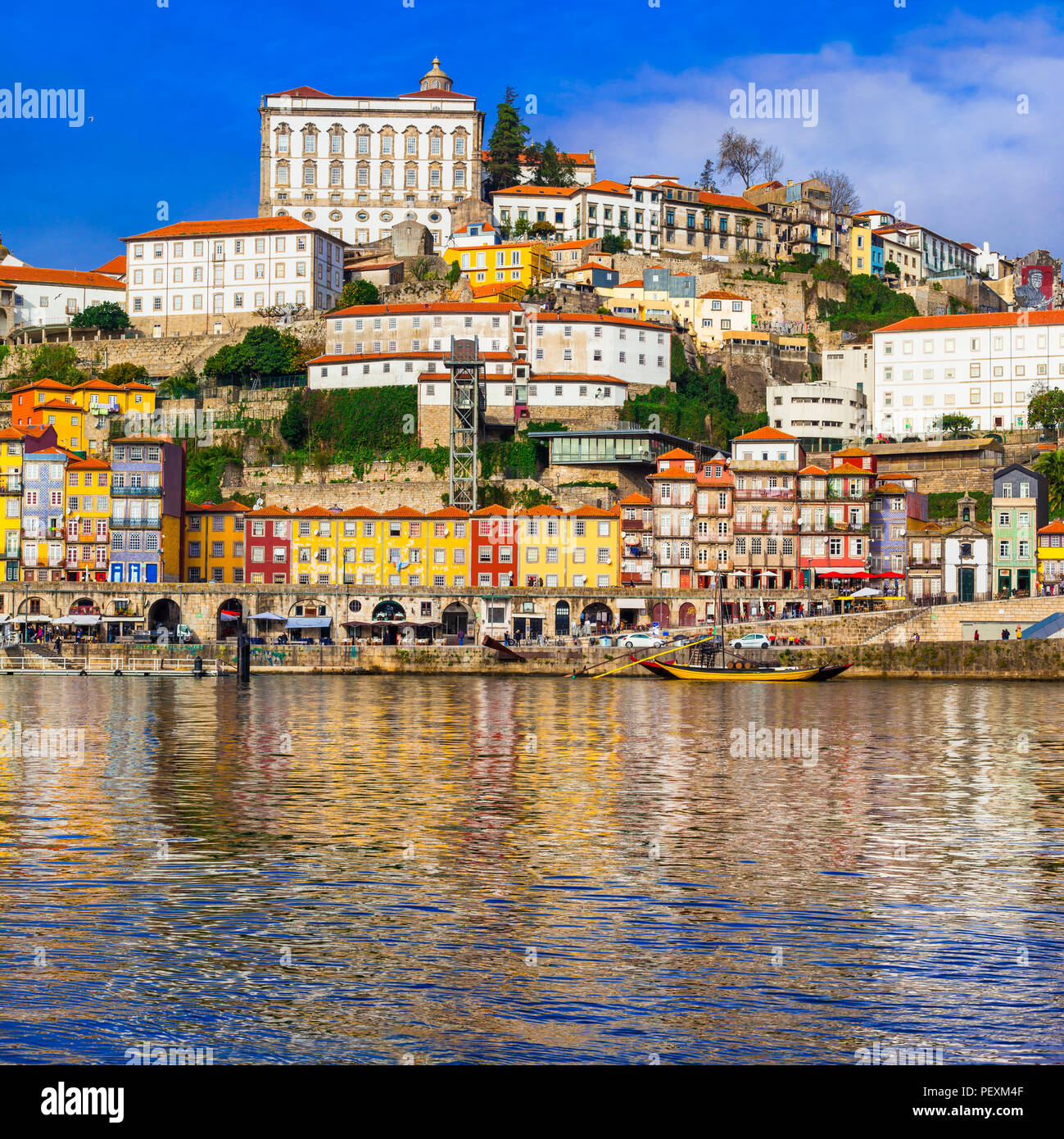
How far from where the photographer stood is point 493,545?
8494cm

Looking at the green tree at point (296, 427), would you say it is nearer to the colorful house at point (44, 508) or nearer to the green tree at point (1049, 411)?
the colorful house at point (44, 508)

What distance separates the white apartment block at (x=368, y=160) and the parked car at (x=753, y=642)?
67046 mm

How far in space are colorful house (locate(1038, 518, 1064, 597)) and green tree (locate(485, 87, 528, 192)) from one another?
68.8 meters

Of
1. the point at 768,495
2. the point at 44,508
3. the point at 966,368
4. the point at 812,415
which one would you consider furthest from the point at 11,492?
the point at 966,368

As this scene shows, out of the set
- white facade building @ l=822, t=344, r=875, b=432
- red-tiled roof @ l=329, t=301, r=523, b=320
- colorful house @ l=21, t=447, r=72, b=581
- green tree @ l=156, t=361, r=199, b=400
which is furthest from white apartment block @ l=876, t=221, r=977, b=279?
colorful house @ l=21, t=447, r=72, b=581

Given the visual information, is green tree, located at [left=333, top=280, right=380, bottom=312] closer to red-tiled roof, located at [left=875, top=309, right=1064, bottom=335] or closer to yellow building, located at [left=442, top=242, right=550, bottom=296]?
yellow building, located at [left=442, top=242, right=550, bottom=296]

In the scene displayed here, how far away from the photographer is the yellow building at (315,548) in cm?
8675

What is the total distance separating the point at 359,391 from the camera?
98812 mm

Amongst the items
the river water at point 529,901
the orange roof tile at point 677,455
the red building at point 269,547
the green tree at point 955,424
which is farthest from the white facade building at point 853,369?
the river water at point 529,901

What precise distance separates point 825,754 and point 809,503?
4890 cm

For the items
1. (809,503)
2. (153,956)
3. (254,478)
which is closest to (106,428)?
(254,478)

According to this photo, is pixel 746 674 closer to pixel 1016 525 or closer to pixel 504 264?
pixel 1016 525

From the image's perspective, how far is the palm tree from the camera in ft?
282
